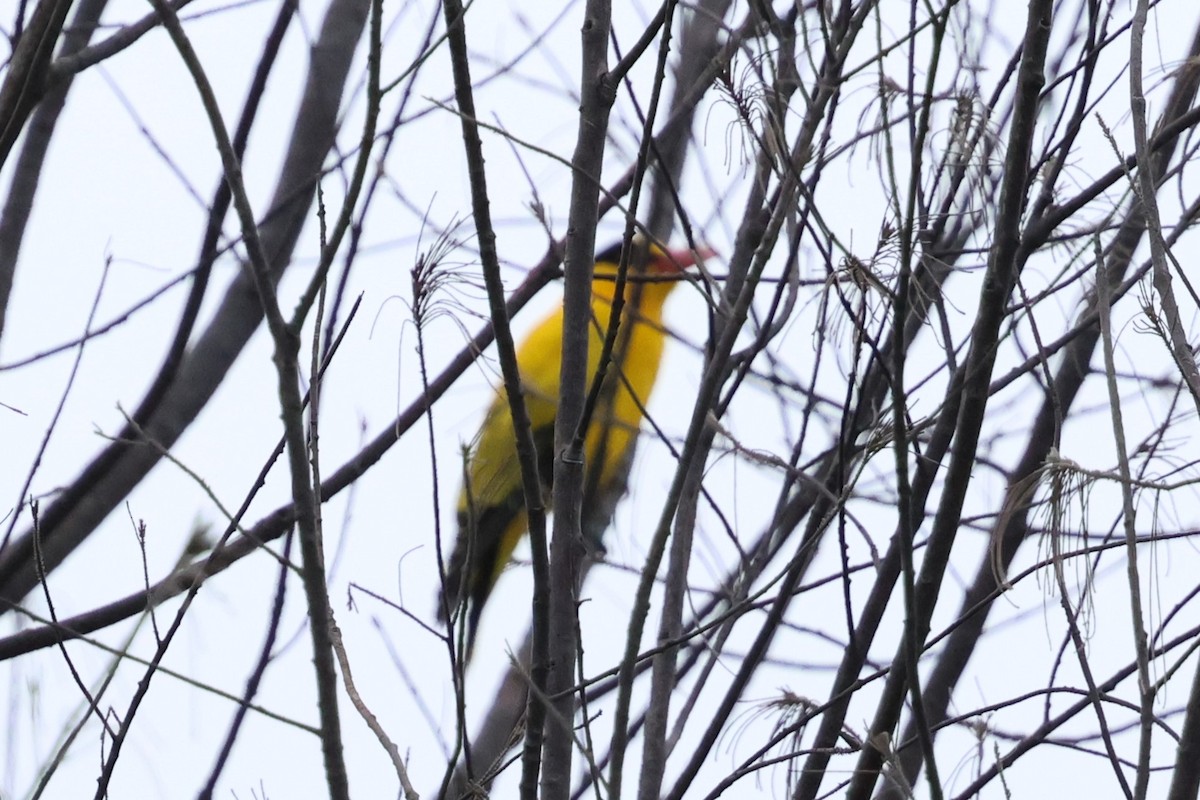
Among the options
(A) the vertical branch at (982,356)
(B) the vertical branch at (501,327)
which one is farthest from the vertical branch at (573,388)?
(A) the vertical branch at (982,356)

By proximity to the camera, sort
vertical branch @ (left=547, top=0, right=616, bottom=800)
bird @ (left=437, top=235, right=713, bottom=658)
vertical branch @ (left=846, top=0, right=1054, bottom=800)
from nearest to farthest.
Answer: vertical branch @ (left=846, top=0, right=1054, bottom=800)
vertical branch @ (left=547, top=0, right=616, bottom=800)
bird @ (left=437, top=235, right=713, bottom=658)

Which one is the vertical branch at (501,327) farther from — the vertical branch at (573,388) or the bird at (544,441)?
the bird at (544,441)

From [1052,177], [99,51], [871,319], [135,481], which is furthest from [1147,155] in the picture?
[135,481]

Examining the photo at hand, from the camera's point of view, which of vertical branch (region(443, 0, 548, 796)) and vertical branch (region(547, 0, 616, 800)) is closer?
vertical branch (region(443, 0, 548, 796))

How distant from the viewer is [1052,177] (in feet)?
5.99

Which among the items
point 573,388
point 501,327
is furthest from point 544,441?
point 501,327

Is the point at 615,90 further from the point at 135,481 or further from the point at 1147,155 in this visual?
the point at 135,481

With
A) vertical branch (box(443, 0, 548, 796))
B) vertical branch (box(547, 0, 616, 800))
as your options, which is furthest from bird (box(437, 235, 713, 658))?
vertical branch (box(443, 0, 548, 796))

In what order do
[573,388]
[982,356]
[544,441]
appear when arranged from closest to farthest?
[982,356] < [573,388] < [544,441]

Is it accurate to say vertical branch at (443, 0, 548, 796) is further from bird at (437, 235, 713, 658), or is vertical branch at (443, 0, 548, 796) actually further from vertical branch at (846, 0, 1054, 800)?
bird at (437, 235, 713, 658)

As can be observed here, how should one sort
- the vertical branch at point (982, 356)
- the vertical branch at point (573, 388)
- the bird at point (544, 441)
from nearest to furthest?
the vertical branch at point (982, 356)
the vertical branch at point (573, 388)
the bird at point (544, 441)

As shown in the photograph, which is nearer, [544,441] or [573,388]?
[573,388]

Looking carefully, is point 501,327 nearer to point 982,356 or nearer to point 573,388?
point 573,388

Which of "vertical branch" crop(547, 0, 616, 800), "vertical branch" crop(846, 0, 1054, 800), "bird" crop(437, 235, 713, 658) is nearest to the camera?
"vertical branch" crop(846, 0, 1054, 800)
